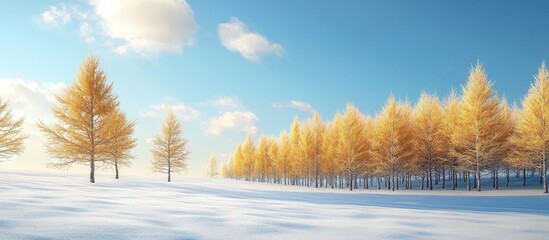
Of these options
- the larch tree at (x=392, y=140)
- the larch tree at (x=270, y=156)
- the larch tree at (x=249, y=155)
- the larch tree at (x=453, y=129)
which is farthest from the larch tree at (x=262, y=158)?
the larch tree at (x=453, y=129)

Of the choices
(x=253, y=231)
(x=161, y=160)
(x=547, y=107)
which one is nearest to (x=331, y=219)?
(x=253, y=231)

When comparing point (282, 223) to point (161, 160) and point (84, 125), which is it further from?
point (161, 160)

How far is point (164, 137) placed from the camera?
132 ft

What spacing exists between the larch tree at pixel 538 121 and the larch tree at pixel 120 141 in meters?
32.0

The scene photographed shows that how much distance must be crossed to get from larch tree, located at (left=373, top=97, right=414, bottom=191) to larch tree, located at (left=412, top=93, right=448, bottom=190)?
4.07 ft

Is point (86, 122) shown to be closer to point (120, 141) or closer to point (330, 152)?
point (120, 141)

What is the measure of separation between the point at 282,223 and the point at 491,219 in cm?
611

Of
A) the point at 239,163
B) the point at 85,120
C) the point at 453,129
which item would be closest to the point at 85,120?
the point at 85,120

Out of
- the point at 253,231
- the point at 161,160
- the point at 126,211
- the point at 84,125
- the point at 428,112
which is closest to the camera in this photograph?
the point at 253,231

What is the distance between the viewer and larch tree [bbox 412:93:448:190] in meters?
34.4

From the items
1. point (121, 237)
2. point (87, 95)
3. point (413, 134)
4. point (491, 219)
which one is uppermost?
point (87, 95)

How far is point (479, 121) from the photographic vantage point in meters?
29.6

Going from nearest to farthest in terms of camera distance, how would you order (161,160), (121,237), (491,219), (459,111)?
(121,237) < (491,219) < (459,111) < (161,160)

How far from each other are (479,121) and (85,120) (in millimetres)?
31976
